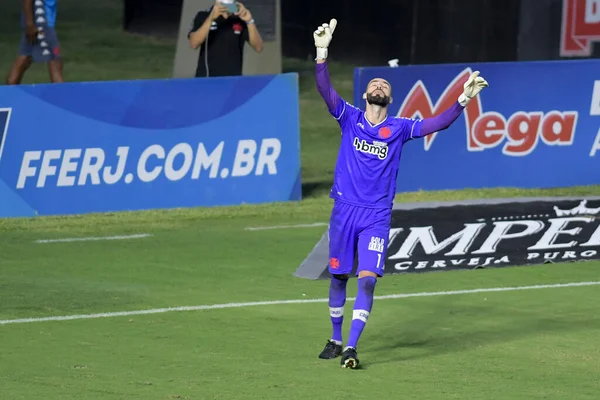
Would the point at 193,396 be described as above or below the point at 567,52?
above

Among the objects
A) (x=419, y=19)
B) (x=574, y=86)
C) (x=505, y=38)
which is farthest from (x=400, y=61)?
(x=574, y=86)

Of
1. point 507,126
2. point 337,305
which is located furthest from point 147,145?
point 337,305

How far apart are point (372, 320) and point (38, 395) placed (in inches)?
135

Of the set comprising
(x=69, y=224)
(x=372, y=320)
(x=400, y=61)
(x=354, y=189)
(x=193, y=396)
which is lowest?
(x=400, y=61)

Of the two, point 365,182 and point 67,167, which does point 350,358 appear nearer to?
point 365,182

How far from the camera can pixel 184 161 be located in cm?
1555

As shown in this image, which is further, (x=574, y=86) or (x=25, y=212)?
(x=574, y=86)

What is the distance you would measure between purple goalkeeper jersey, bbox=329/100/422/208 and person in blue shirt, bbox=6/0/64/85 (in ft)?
34.6

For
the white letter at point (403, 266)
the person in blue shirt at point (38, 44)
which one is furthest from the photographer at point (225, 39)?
the white letter at point (403, 266)

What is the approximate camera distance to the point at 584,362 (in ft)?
32.0

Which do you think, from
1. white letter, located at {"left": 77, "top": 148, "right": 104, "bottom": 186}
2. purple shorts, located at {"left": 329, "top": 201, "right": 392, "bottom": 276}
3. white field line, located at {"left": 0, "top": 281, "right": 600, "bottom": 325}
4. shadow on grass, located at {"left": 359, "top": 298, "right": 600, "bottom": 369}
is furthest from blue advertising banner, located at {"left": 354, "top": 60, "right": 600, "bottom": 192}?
purple shorts, located at {"left": 329, "top": 201, "right": 392, "bottom": 276}

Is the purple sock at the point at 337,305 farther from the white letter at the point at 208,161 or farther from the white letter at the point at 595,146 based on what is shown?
the white letter at the point at 595,146

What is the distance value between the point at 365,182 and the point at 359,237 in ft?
1.27

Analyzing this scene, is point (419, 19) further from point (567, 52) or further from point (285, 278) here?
point (285, 278)
